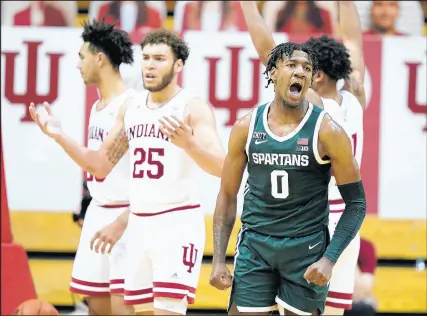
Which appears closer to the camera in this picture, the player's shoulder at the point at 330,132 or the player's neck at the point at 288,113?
the player's shoulder at the point at 330,132

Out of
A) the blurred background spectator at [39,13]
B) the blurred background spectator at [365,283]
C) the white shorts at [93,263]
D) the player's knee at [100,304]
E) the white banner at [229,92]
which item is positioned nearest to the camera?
the white shorts at [93,263]

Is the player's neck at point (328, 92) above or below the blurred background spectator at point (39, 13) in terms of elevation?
below

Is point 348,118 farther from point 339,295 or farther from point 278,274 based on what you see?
point 278,274

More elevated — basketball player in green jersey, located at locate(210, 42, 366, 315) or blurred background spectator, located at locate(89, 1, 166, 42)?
blurred background spectator, located at locate(89, 1, 166, 42)

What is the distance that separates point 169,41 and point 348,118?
3.94 feet

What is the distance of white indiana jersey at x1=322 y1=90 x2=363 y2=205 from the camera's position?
5648 mm

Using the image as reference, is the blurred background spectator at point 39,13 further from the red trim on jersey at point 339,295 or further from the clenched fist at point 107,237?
the red trim on jersey at point 339,295

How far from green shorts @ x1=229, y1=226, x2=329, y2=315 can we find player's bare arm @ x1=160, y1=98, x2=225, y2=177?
977 mm

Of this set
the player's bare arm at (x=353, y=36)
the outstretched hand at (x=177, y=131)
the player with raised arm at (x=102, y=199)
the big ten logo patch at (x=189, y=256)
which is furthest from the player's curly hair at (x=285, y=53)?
the player with raised arm at (x=102, y=199)

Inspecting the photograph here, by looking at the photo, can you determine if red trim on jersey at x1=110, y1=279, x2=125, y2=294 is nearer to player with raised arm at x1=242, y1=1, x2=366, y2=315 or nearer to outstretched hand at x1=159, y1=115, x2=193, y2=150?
outstretched hand at x1=159, y1=115, x2=193, y2=150

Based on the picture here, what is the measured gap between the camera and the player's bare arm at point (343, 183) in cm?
439

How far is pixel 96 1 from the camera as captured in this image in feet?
27.5

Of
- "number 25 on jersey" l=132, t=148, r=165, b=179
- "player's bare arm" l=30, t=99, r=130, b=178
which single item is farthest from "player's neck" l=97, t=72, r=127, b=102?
"number 25 on jersey" l=132, t=148, r=165, b=179

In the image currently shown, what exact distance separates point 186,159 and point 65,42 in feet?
8.25
